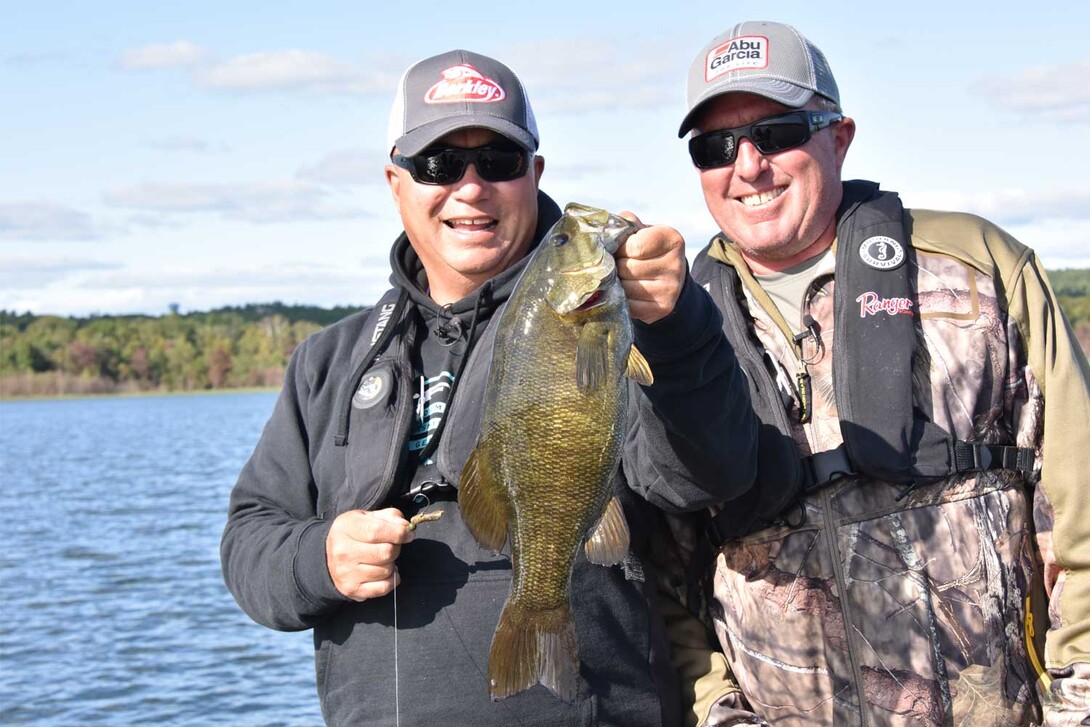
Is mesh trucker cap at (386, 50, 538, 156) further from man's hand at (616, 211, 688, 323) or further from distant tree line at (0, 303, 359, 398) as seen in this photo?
distant tree line at (0, 303, 359, 398)

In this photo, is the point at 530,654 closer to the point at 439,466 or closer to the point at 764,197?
the point at 439,466

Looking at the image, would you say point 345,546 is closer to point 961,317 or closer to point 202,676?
point 961,317

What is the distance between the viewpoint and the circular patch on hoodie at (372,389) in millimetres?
4281

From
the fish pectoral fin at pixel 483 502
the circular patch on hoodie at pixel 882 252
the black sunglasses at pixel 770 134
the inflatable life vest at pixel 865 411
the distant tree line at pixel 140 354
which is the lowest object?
the fish pectoral fin at pixel 483 502

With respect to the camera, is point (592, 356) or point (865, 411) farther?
point (865, 411)

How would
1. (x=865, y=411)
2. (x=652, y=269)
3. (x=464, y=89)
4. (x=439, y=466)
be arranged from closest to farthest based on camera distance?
1. (x=652, y=269)
2. (x=439, y=466)
3. (x=865, y=411)
4. (x=464, y=89)

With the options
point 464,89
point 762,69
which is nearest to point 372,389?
point 464,89

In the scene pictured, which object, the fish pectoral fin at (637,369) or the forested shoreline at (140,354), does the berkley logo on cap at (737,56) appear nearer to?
the fish pectoral fin at (637,369)

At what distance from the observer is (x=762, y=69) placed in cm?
448

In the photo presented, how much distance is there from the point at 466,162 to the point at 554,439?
138 cm

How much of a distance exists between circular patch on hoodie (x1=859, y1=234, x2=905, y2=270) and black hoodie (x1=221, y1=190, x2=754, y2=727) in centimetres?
93

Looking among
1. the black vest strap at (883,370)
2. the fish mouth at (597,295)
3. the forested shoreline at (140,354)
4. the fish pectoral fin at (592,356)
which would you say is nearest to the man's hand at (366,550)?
the fish pectoral fin at (592,356)

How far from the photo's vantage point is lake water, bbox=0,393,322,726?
13.8 metres

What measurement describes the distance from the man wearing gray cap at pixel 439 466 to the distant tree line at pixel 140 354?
311 ft
